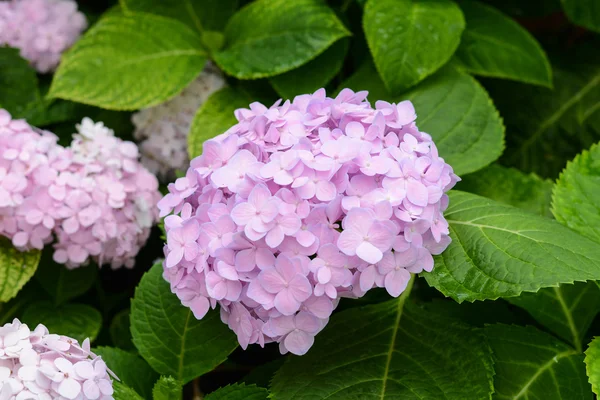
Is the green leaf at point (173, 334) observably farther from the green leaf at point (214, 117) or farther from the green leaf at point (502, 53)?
the green leaf at point (502, 53)

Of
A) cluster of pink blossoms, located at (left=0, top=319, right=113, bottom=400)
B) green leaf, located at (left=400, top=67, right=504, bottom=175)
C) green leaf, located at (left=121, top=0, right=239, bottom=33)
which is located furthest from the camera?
green leaf, located at (left=121, top=0, right=239, bottom=33)

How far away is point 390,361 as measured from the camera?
1.09 m

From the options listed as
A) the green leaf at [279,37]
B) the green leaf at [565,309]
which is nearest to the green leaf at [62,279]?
the green leaf at [279,37]

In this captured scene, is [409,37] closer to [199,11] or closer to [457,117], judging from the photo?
[457,117]

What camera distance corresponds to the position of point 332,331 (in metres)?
1.14

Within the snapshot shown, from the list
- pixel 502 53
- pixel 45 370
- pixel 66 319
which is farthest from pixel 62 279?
pixel 502 53

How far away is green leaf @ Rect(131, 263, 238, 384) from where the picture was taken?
113 centimetres

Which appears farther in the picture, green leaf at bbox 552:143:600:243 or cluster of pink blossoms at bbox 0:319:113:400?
green leaf at bbox 552:143:600:243

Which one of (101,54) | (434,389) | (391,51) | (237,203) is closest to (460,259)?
(434,389)

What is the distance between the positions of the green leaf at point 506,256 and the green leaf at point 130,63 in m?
0.77

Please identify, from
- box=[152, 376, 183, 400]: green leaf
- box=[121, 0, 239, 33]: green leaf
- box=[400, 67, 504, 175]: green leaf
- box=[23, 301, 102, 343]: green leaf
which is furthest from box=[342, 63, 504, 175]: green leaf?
box=[23, 301, 102, 343]: green leaf

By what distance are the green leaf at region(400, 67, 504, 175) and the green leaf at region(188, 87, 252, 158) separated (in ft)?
1.29

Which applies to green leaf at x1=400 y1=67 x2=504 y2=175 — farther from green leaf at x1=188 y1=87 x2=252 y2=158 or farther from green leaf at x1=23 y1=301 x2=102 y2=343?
green leaf at x1=23 y1=301 x2=102 y2=343

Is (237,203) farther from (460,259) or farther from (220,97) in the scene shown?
(220,97)
